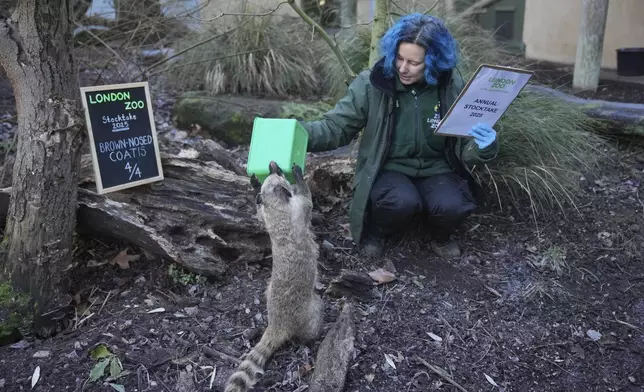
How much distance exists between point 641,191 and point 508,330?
99.7 inches

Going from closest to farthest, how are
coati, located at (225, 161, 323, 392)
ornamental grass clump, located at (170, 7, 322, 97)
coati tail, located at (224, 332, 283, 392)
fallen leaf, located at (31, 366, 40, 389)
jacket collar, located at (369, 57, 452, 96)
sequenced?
coati tail, located at (224, 332, 283, 392)
fallen leaf, located at (31, 366, 40, 389)
coati, located at (225, 161, 323, 392)
jacket collar, located at (369, 57, 452, 96)
ornamental grass clump, located at (170, 7, 322, 97)

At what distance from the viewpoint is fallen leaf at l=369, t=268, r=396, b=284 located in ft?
11.7

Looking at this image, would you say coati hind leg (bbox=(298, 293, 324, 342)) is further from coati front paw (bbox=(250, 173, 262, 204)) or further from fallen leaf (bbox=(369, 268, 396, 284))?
fallen leaf (bbox=(369, 268, 396, 284))

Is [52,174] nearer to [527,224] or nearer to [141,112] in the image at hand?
[141,112]

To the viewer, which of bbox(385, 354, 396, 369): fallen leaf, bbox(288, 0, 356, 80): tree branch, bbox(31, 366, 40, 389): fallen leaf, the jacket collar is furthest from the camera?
bbox(288, 0, 356, 80): tree branch

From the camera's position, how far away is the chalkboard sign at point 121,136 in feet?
10.8

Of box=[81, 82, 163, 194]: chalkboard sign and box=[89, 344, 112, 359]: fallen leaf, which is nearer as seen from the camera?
box=[89, 344, 112, 359]: fallen leaf

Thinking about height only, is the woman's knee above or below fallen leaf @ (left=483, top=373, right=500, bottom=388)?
above

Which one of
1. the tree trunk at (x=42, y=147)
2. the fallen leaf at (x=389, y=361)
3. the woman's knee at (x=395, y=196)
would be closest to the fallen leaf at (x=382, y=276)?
the woman's knee at (x=395, y=196)

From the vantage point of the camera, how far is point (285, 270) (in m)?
2.77

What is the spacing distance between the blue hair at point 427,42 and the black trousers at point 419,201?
682mm

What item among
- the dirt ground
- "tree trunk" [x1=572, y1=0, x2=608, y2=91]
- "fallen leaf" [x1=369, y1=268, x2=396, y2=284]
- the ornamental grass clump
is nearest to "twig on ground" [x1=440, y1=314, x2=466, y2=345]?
the dirt ground

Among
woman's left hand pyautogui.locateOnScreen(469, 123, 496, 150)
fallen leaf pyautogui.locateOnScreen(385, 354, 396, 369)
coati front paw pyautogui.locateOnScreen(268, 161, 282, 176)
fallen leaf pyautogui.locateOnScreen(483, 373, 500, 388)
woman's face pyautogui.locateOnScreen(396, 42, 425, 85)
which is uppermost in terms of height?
woman's face pyautogui.locateOnScreen(396, 42, 425, 85)

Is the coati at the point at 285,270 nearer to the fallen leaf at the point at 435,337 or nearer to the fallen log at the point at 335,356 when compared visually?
the fallen log at the point at 335,356
